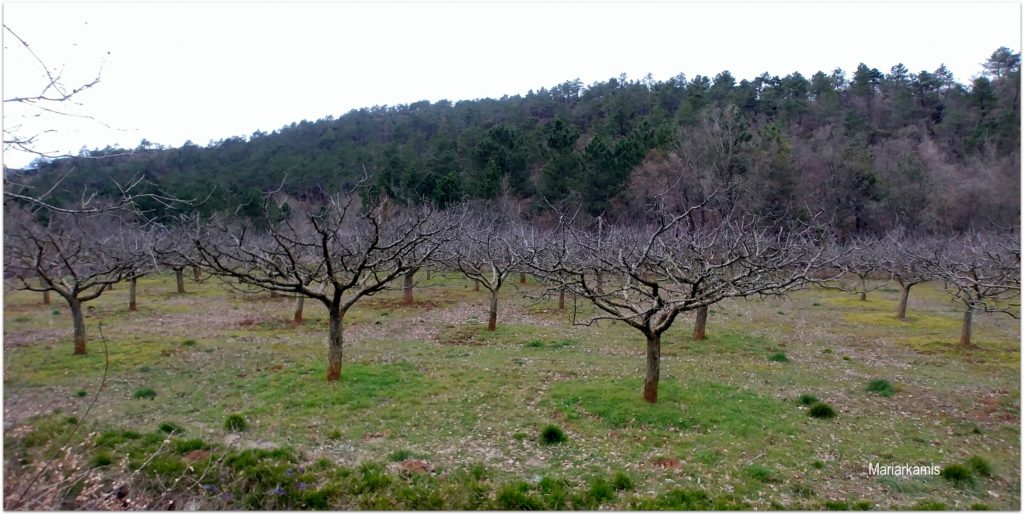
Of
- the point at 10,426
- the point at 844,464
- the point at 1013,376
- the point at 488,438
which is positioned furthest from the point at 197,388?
the point at 1013,376

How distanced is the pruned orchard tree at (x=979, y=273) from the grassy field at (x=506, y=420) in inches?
64.4

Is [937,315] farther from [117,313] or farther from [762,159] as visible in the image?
[117,313]

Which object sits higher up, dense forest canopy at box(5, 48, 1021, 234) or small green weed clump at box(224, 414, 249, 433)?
dense forest canopy at box(5, 48, 1021, 234)

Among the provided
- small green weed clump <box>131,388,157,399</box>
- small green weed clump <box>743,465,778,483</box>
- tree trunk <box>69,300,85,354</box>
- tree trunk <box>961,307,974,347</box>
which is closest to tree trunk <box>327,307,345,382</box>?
small green weed clump <box>131,388,157,399</box>

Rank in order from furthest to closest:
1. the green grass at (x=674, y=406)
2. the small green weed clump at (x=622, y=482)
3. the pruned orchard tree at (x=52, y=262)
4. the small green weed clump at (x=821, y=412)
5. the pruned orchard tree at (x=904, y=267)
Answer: the pruned orchard tree at (x=904, y=267) → the pruned orchard tree at (x=52, y=262) → the small green weed clump at (x=821, y=412) → the green grass at (x=674, y=406) → the small green weed clump at (x=622, y=482)

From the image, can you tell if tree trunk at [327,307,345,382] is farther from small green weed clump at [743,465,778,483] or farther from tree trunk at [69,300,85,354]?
small green weed clump at [743,465,778,483]

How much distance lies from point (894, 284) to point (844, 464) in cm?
4061

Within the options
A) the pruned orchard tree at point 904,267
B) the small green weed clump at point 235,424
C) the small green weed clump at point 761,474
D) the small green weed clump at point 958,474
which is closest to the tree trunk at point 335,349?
the small green weed clump at point 235,424

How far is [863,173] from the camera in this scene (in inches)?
1804

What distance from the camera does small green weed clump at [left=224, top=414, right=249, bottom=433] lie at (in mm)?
8586

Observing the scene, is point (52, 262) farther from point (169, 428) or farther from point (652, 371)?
point (652, 371)

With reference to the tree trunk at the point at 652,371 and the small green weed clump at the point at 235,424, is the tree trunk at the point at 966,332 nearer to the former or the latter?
the tree trunk at the point at 652,371

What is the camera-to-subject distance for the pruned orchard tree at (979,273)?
1245 cm

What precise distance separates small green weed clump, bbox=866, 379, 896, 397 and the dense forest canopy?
24.5 m
